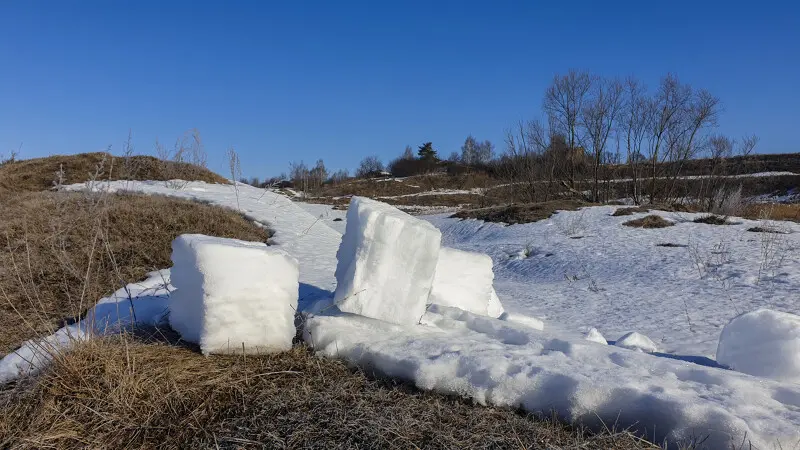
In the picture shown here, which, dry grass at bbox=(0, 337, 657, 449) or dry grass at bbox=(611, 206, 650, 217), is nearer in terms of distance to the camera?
dry grass at bbox=(0, 337, 657, 449)

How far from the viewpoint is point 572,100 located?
994 inches

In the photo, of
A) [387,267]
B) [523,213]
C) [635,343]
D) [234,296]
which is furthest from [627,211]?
[234,296]

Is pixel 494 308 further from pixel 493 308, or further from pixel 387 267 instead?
pixel 387 267

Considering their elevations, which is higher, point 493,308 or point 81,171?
point 81,171

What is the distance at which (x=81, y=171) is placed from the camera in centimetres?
1469

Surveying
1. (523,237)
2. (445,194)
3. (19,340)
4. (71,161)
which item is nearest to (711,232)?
(523,237)

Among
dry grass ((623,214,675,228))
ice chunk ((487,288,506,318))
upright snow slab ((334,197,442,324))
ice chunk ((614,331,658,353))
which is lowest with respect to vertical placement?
ice chunk ((614,331,658,353))

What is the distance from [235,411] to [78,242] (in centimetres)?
583

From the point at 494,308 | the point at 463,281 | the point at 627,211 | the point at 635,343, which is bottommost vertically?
the point at 635,343

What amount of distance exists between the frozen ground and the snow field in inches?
18.7

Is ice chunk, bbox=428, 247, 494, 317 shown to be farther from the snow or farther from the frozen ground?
the frozen ground

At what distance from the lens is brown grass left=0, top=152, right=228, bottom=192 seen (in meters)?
13.6

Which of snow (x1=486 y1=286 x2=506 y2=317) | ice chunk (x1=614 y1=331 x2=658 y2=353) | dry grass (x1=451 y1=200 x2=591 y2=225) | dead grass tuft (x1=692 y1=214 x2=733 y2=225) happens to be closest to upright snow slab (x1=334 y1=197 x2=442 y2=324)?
snow (x1=486 y1=286 x2=506 y2=317)

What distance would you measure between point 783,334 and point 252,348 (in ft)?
11.4
